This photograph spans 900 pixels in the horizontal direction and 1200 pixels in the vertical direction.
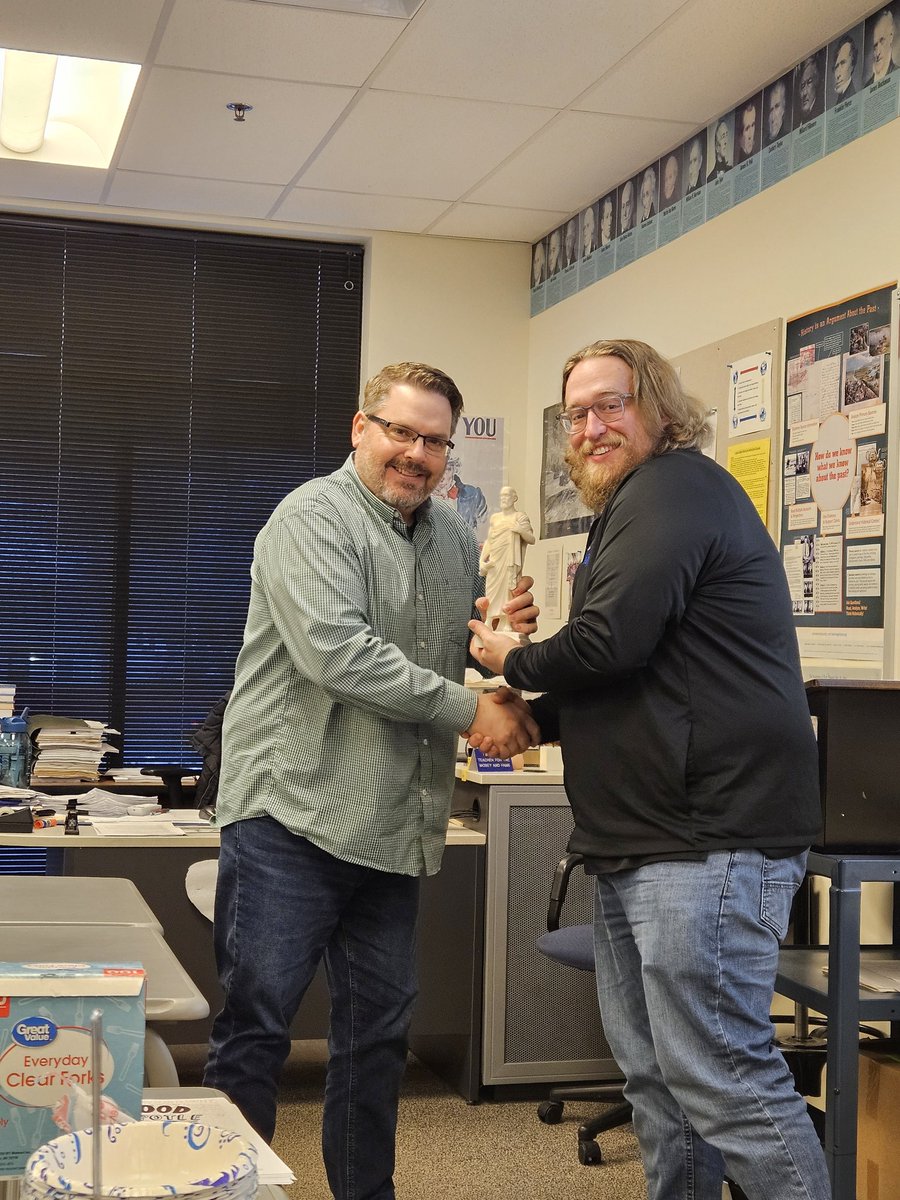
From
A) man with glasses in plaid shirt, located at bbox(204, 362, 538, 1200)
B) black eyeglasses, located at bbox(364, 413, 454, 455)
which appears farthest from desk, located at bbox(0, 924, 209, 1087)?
black eyeglasses, located at bbox(364, 413, 454, 455)

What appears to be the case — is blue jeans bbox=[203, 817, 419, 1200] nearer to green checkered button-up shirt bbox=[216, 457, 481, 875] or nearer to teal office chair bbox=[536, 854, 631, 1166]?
green checkered button-up shirt bbox=[216, 457, 481, 875]

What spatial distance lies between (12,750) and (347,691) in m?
2.65

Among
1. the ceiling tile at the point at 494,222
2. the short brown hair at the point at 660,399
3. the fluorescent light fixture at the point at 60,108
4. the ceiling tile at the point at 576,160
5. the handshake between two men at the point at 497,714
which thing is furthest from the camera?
the ceiling tile at the point at 494,222

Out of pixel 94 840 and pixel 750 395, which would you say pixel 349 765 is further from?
pixel 750 395

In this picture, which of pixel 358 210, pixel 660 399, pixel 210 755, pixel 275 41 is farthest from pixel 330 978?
pixel 358 210

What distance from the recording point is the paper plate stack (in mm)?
752

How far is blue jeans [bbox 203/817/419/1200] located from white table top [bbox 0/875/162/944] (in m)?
0.19

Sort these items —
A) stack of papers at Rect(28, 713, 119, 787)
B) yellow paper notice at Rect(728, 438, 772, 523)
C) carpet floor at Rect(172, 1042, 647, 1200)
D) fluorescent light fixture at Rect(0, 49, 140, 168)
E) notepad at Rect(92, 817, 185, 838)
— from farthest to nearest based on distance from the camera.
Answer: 1. stack of papers at Rect(28, 713, 119, 787)
2. fluorescent light fixture at Rect(0, 49, 140, 168)
3. yellow paper notice at Rect(728, 438, 772, 523)
4. notepad at Rect(92, 817, 185, 838)
5. carpet floor at Rect(172, 1042, 647, 1200)

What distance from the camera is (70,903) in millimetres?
1895

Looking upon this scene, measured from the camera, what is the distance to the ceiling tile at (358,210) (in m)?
4.80

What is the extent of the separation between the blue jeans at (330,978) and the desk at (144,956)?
0.38 meters

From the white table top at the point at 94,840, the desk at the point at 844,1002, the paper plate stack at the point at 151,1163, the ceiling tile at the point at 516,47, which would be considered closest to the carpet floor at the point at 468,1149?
the white table top at the point at 94,840

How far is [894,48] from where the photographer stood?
10.0 feet

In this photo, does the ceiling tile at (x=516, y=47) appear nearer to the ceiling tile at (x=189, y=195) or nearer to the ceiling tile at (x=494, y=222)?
the ceiling tile at (x=494, y=222)
